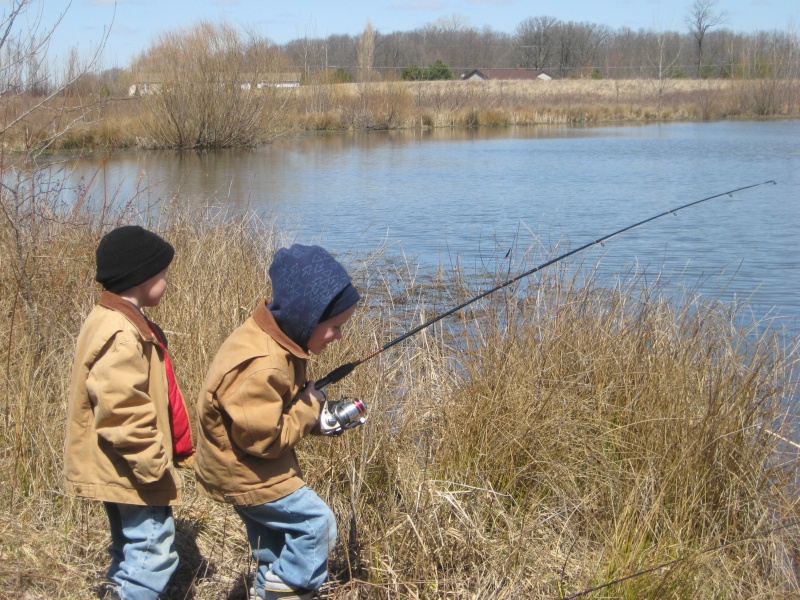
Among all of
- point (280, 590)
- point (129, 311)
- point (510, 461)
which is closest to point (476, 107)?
point (510, 461)

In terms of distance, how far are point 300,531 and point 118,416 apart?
23.3 inches

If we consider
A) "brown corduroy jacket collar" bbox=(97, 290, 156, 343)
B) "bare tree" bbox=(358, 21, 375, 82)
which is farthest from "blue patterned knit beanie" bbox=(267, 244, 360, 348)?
"bare tree" bbox=(358, 21, 375, 82)

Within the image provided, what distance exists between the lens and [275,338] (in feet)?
8.10

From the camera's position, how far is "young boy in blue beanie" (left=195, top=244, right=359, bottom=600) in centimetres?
240

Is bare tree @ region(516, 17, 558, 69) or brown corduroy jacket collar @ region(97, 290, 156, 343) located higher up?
bare tree @ region(516, 17, 558, 69)

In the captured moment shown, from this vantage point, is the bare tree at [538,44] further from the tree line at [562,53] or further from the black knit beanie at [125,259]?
the black knit beanie at [125,259]

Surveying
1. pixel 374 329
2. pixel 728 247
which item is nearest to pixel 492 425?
Result: pixel 374 329

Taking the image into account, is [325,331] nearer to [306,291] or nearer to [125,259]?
[306,291]

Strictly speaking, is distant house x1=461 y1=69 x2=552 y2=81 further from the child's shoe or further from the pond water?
the child's shoe

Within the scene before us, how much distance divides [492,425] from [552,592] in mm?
840

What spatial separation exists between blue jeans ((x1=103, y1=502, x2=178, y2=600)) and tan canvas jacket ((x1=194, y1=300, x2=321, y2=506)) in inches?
7.3

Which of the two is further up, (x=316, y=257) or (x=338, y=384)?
(x=316, y=257)

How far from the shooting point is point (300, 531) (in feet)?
8.52

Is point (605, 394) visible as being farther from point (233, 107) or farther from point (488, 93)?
point (488, 93)
